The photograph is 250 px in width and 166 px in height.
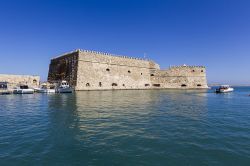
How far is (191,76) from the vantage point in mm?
56406

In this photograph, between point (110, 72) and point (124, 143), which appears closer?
point (124, 143)

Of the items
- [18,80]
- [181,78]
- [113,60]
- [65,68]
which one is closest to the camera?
[18,80]

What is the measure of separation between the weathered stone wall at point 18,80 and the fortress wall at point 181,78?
33746 millimetres

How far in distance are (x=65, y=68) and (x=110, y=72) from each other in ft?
37.6

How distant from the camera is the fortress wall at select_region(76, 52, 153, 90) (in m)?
39.4

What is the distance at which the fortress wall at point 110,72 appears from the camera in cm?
3942

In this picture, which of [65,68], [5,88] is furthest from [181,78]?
[5,88]

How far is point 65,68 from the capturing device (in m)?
43.2

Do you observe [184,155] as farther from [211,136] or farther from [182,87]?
[182,87]

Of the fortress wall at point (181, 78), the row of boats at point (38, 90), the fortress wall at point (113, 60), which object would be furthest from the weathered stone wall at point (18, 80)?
the fortress wall at point (181, 78)

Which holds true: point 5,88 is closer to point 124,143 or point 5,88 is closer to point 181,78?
point 124,143

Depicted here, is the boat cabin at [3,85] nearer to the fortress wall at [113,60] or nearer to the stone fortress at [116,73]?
the stone fortress at [116,73]

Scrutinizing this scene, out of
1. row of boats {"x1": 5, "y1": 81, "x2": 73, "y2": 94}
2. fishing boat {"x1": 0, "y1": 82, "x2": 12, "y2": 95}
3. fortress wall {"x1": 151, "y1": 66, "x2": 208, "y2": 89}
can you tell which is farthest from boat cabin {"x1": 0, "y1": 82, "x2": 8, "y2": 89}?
fortress wall {"x1": 151, "y1": 66, "x2": 208, "y2": 89}

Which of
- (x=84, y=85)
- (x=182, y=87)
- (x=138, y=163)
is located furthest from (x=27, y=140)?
(x=182, y=87)
